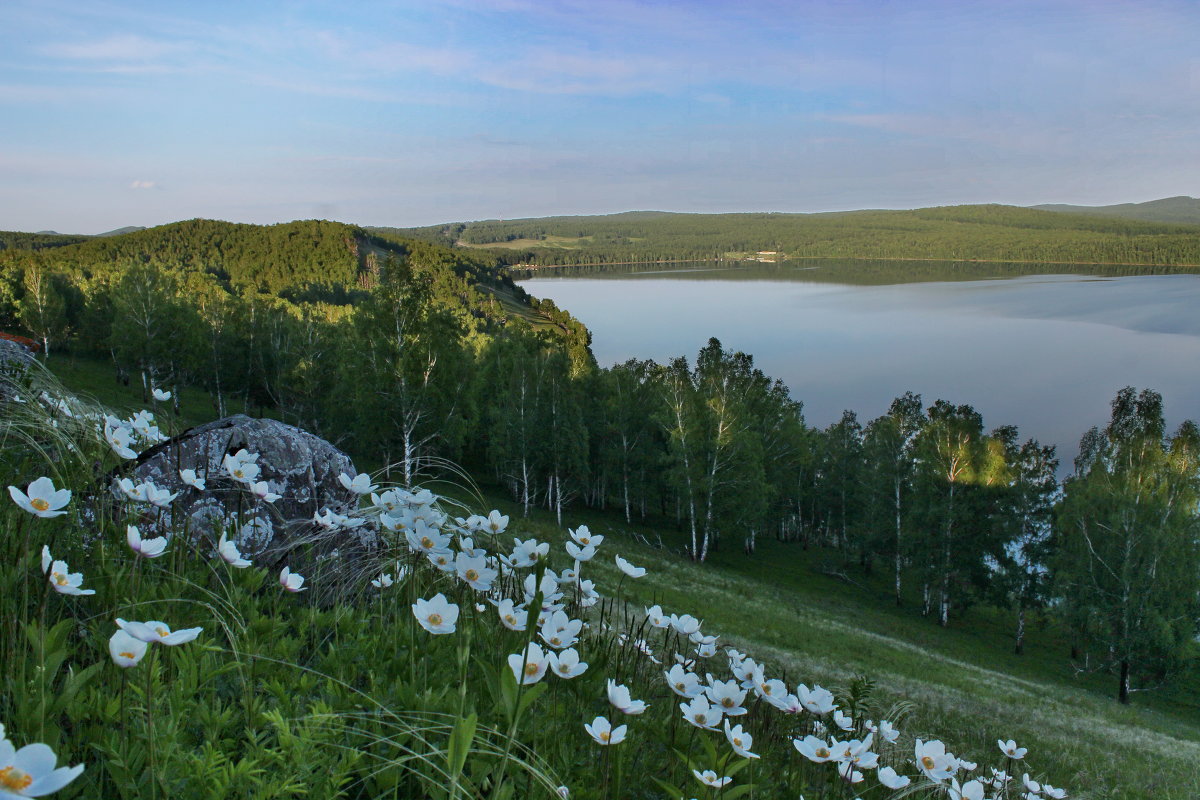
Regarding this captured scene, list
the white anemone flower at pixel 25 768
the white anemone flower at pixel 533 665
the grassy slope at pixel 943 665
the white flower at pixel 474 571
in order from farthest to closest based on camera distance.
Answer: the grassy slope at pixel 943 665 → the white flower at pixel 474 571 → the white anemone flower at pixel 533 665 → the white anemone flower at pixel 25 768

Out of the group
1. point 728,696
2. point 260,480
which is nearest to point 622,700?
point 728,696

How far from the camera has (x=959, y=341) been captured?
104125 mm

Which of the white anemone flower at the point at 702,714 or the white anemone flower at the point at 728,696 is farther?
the white anemone flower at the point at 728,696

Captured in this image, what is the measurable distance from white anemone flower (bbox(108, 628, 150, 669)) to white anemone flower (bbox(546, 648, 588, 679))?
1.02 meters

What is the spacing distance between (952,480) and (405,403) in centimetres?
2463

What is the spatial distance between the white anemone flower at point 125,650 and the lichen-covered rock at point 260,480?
184 centimetres

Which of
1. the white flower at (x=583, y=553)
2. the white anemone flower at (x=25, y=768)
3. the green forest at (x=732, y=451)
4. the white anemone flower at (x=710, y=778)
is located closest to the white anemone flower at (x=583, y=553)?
the white flower at (x=583, y=553)

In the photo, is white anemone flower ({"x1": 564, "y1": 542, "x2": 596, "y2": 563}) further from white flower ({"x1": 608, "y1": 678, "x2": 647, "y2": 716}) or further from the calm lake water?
the calm lake water

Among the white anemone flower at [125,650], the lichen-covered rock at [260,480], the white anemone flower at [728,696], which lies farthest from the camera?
the lichen-covered rock at [260,480]

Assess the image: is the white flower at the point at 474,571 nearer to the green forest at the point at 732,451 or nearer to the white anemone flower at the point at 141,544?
the white anemone flower at the point at 141,544

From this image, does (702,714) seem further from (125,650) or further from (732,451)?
(732,451)

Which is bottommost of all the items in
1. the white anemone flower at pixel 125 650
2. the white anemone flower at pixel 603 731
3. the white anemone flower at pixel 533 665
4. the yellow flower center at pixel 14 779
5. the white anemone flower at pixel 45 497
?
the white anemone flower at pixel 603 731

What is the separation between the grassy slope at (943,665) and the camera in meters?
10.0

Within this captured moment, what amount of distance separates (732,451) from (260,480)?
2940 cm
